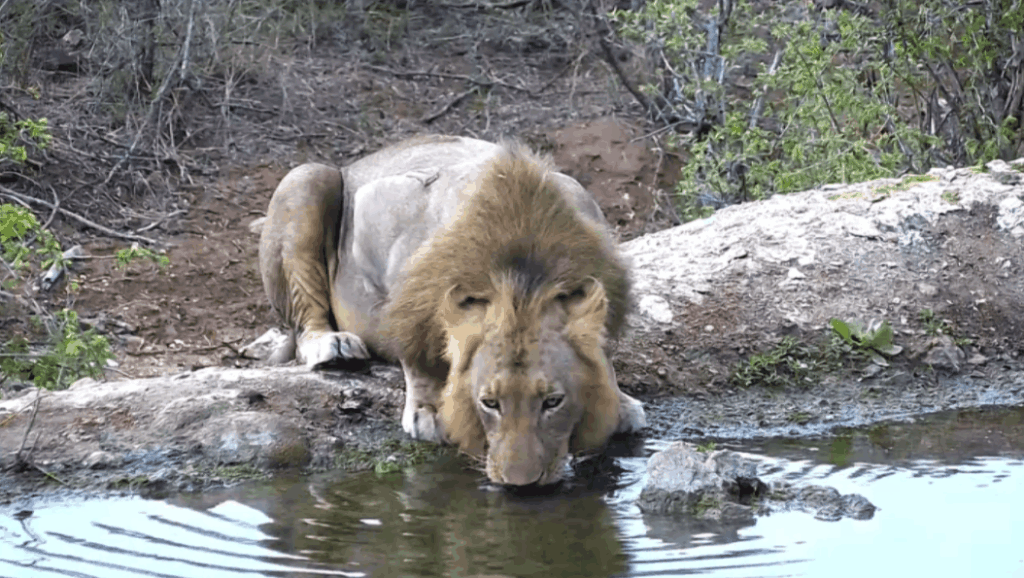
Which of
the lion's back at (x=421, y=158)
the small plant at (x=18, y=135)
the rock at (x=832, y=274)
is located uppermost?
the small plant at (x=18, y=135)

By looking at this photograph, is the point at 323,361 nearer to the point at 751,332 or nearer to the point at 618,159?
the point at 751,332

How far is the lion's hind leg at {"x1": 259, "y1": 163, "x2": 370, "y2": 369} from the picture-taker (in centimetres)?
651

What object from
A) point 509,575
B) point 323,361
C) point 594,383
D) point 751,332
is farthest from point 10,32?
point 509,575

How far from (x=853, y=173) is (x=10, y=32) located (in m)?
6.27

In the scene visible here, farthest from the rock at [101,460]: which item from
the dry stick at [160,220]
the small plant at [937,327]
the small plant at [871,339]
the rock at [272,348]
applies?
the dry stick at [160,220]

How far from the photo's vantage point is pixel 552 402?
14.8 ft

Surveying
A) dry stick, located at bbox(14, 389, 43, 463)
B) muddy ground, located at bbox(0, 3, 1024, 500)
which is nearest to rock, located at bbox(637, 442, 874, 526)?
muddy ground, located at bbox(0, 3, 1024, 500)

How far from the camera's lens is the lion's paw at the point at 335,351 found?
5.92 m

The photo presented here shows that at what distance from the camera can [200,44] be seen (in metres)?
11.0

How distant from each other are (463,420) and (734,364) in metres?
1.99

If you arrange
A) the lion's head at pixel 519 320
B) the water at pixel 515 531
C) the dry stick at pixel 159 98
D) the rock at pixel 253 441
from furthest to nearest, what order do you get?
the dry stick at pixel 159 98, the rock at pixel 253 441, the lion's head at pixel 519 320, the water at pixel 515 531

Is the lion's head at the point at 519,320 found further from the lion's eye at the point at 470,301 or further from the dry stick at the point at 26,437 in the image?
the dry stick at the point at 26,437

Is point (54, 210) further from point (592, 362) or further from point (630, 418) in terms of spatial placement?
point (592, 362)

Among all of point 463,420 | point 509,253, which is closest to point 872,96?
point 509,253
